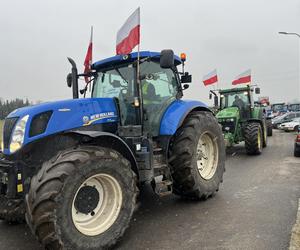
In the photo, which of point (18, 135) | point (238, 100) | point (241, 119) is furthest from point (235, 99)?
point (18, 135)

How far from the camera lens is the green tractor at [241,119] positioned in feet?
34.0

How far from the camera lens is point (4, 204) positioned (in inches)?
140

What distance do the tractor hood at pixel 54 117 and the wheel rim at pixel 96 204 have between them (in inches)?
30.6

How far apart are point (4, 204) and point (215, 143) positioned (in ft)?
12.0

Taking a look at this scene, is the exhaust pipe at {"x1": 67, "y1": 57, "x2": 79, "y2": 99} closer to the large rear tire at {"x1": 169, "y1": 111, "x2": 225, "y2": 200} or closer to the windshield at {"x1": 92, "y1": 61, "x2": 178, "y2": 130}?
the windshield at {"x1": 92, "y1": 61, "x2": 178, "y2": 130}

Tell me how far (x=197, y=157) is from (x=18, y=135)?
290 centimetres

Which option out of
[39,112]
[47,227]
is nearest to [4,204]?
[47,227]

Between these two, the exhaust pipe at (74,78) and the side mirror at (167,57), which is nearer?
the side mirror at (167,57)

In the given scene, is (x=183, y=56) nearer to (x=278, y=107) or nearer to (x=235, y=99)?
(x=235, y=99)

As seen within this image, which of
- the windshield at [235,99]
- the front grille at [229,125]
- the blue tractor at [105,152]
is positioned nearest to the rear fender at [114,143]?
the blue tractor at [105,152]

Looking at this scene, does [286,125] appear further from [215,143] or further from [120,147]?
[120,147]

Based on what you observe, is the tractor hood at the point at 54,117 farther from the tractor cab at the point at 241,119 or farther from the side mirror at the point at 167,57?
the tractor cab at the point at 241,119

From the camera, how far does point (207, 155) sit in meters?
5.86

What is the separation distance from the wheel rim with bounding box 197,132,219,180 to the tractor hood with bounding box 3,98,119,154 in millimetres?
2013
